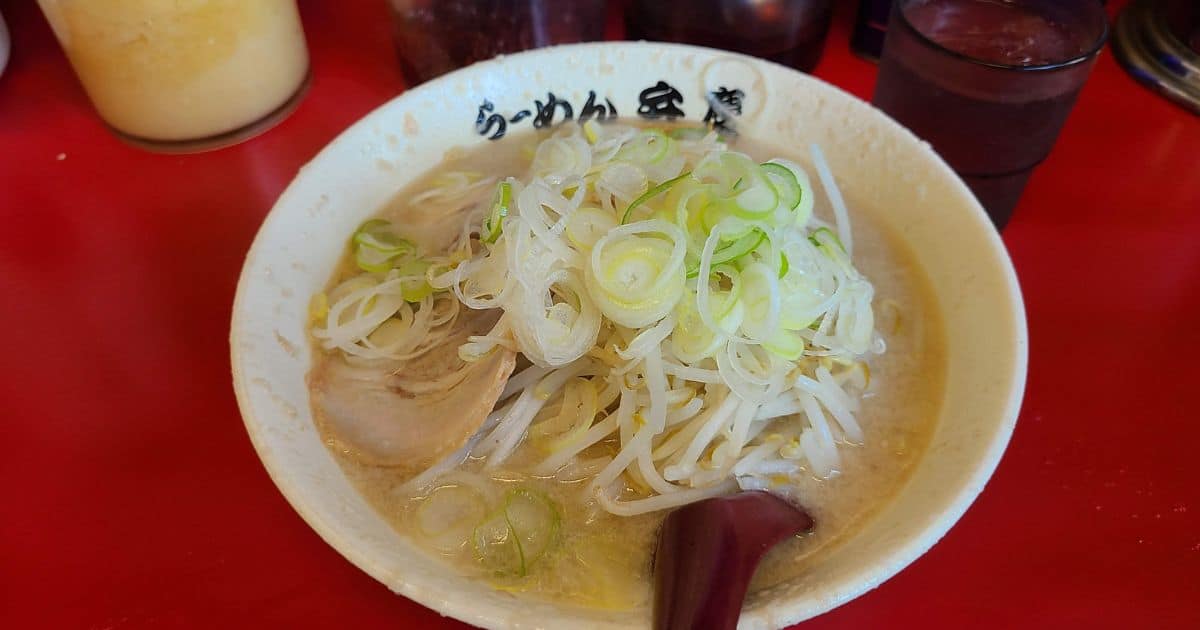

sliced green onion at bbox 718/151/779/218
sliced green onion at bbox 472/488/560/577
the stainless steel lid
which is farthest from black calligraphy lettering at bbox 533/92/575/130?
the stainless steel lid

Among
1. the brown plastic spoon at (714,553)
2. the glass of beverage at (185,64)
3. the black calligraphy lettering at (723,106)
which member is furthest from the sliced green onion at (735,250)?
the glass of beverage at (185,64)

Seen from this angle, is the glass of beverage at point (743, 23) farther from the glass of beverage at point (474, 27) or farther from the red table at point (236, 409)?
the red table at point (236, 409)

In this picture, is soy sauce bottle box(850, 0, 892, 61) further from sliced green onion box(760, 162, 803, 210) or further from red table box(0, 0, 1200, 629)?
sliced green onion box(760, 162, 803, 210)

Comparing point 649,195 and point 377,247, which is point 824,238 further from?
point 377,247

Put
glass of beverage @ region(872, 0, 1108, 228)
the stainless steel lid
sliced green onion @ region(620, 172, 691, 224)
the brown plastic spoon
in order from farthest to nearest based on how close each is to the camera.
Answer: the stainless steel lid → glass of beverage @ region(872, 0, 1108, 228) → sliced green onion @ region(620, 172, 691, 224) → the brown plastic spoon

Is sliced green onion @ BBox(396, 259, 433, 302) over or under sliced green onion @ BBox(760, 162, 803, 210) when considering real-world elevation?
under

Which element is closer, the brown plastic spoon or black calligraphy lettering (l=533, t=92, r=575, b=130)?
the brown plastic spoon

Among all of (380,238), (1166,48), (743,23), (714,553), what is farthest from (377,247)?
(1166,48)
